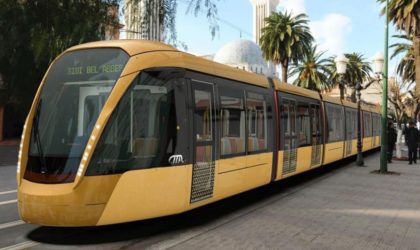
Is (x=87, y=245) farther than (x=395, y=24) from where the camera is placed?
No

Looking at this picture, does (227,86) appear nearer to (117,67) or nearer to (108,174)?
(117,67)

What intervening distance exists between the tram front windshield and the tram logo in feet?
4.18

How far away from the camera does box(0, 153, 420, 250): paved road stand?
662 cm

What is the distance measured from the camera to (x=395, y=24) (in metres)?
35.4

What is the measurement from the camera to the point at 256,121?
10.0 meters

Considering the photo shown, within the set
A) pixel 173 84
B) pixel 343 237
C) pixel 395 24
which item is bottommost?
pixel 343 237

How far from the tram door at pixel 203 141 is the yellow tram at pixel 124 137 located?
16mm

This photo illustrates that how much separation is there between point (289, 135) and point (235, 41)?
71457mm

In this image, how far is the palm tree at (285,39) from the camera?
42.8 meters

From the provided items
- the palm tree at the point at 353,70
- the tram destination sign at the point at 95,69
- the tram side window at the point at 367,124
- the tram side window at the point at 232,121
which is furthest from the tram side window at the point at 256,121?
the palm tree at the point at 353,70

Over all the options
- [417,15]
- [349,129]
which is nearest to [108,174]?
[349,129]

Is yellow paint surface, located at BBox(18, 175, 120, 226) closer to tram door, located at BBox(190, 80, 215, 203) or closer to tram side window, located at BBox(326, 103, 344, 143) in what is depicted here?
tram door, located at BBox(190, 80, 215, 203)

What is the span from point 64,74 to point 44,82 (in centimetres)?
36

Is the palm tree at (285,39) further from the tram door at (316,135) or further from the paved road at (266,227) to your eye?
the paved road at (266,227)
